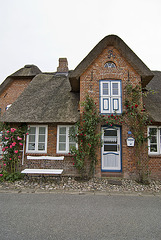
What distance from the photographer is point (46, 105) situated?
798 cm

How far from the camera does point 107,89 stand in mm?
7355

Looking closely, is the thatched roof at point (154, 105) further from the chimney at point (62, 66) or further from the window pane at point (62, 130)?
the chimney at point (62, 66)

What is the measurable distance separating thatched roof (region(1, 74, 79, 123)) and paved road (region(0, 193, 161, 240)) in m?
3.43

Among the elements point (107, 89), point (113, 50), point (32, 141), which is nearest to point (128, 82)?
point (107, 89)

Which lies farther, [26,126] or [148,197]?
[26,126]

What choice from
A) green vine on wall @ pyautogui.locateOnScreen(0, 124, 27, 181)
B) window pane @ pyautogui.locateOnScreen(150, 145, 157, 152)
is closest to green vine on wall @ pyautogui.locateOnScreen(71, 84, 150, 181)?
window pane @ pyautogui.locateOnScreen(150, 145, 157, 152)

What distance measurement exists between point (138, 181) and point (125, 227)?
142 inches

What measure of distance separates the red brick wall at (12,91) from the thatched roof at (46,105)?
106 inches

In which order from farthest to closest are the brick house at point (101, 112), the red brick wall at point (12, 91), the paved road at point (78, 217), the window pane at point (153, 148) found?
the red brick wall at point (12, 91) → the window pane at point (153, 148) → the brick house at point (101, 112) → the paved road at point (78, 217)

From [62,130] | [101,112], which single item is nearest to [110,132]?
[101,112]

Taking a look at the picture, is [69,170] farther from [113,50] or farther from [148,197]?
[113,50]

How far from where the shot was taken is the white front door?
23.6 ft

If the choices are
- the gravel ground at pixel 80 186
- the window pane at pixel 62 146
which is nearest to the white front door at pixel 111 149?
the gravel ground at pixel 80 186

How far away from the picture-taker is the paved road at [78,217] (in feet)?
9.76
